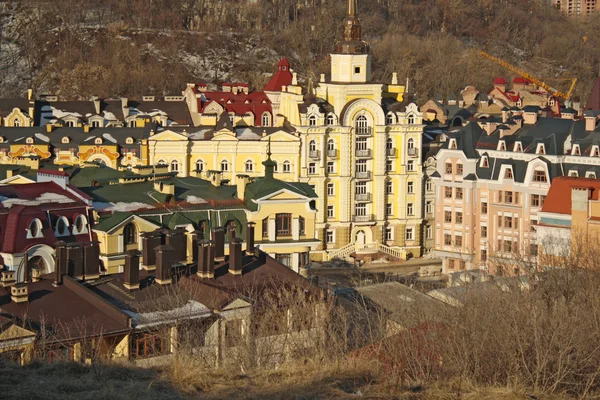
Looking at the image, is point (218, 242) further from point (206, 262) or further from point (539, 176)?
point (539, 176)

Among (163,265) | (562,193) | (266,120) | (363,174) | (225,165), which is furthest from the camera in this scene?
(266,120)

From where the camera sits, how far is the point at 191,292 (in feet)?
99.4

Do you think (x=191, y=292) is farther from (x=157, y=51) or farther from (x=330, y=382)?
(x=157, y=51)

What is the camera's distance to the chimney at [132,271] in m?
30.5

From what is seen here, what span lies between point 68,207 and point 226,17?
7674cm

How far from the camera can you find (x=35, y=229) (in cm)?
3403

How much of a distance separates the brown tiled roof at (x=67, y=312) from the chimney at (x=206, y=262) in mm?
2814

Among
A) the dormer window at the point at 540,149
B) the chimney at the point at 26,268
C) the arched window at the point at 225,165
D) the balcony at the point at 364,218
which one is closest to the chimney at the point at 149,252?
the chimney at the point at 26,268

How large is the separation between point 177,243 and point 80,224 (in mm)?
3562

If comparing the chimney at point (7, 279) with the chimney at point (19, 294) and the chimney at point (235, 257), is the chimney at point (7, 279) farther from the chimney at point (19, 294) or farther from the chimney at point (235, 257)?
the chimney at point (235, 257)

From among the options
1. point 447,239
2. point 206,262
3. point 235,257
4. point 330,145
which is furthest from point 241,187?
point 330,145

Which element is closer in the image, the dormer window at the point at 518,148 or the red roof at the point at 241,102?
the dormer window at the point at 518,148

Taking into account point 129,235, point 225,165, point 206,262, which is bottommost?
point 225,165

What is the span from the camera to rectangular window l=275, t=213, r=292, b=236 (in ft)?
134
